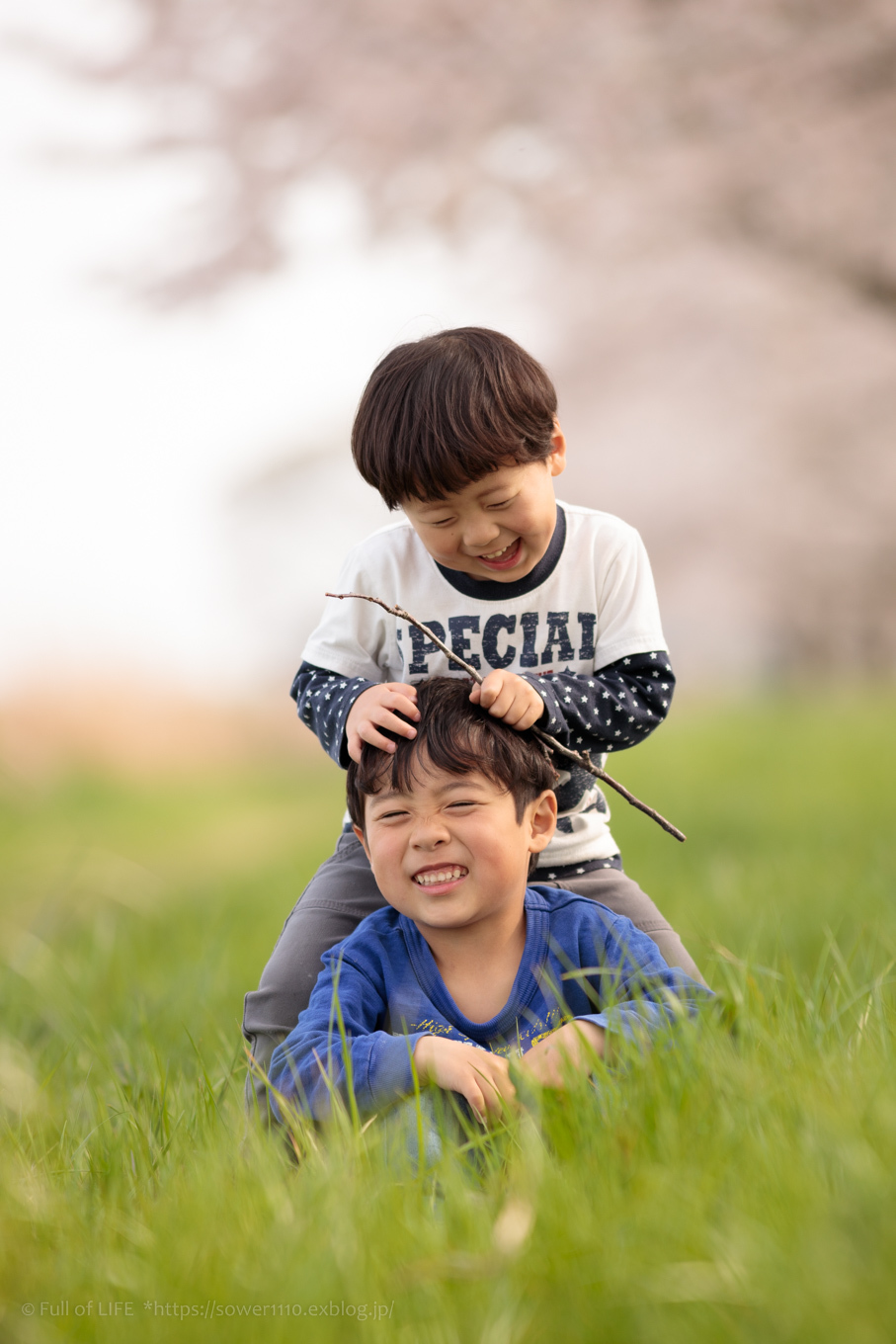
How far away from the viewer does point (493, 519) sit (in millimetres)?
2035

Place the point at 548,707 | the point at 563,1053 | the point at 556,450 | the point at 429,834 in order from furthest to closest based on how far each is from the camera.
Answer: the point at 556,450 < the point at 548,707 < the point at 429,834 < the point at 563,1053

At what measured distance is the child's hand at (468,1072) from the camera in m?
1.67

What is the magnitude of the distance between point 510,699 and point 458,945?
437 millimetres

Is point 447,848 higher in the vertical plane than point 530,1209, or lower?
higher

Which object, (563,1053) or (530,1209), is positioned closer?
(530,1209)

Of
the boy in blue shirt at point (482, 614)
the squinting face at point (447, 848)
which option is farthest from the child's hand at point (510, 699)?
the squinting face at point (447, 848)

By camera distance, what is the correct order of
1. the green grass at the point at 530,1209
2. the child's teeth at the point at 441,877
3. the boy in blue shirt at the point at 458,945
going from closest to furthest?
1. the green grass at the point at 530,1209
2. the boy in blue shirt at the point at 458,945
3. the child's teeth at the point at 441,877

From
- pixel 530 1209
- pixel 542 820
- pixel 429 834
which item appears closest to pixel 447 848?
pixel 429 834

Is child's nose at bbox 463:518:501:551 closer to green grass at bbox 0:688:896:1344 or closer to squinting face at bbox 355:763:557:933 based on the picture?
squinting face at bbox 355:763:557:933

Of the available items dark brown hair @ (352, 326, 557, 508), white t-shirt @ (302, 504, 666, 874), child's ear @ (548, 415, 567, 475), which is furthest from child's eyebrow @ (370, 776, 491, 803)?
child's ear @ (548, 415, 567, 475)

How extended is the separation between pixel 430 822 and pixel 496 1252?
74cm

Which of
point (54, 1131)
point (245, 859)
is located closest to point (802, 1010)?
point (54, 1131)

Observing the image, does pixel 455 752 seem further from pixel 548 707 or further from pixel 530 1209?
pixel 530 1209

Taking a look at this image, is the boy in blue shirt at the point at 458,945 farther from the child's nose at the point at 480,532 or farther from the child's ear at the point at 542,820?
the child's nose at the point at 480,532
